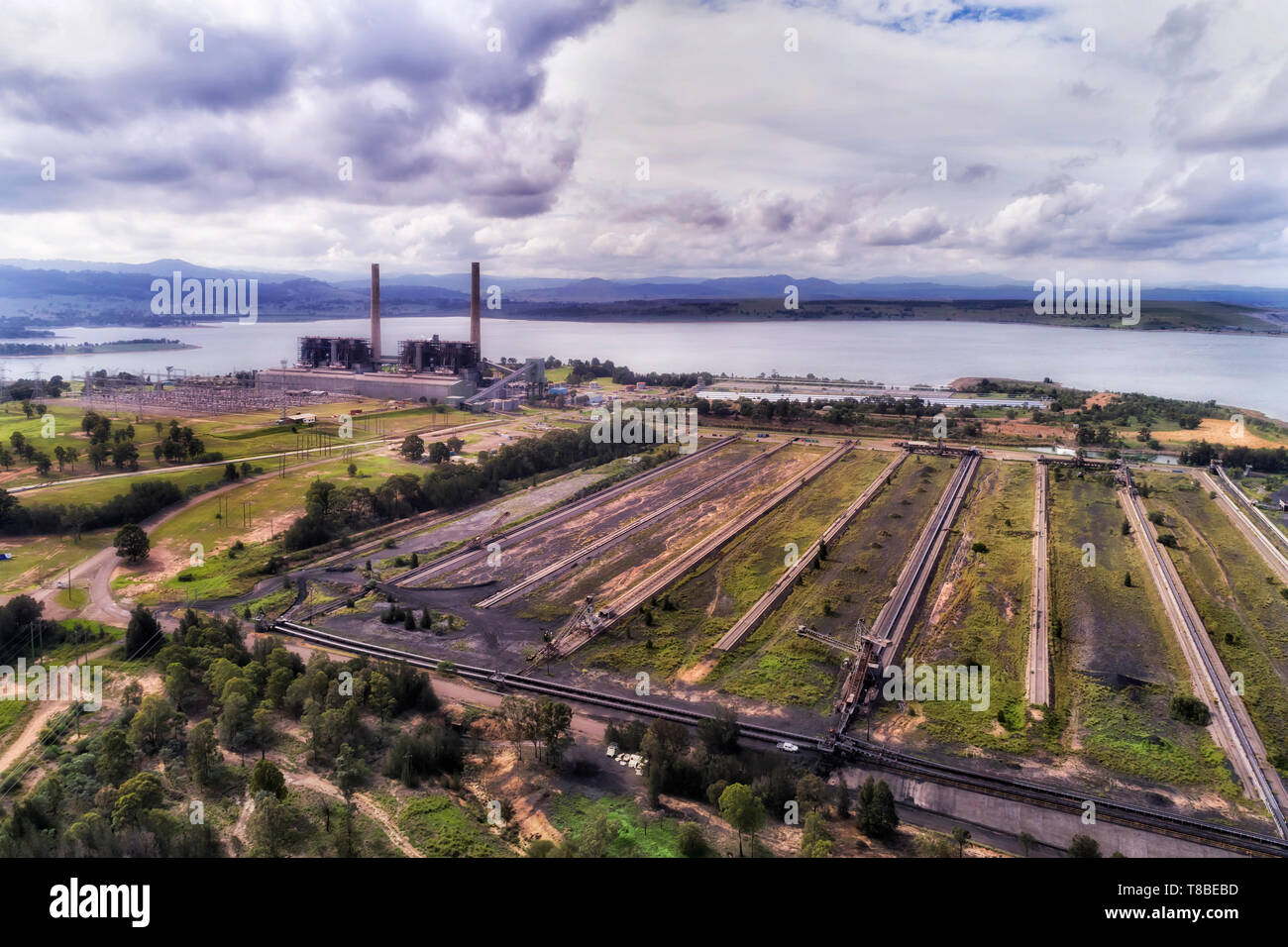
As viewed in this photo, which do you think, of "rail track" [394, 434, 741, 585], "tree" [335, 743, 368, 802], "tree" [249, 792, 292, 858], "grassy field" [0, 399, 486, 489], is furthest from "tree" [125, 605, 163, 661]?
"grassy field" [0, 399, 486, 489]

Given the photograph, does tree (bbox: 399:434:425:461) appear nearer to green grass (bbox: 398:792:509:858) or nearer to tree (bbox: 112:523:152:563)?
tree (bbox: 112:523:152:563)

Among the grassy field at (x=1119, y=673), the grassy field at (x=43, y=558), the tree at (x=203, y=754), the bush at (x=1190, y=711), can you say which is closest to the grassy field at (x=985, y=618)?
the grassy field at (x=1119, y=673)

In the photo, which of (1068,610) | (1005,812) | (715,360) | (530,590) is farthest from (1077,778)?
(715,360)

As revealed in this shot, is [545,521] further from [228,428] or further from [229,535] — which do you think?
[228,428]

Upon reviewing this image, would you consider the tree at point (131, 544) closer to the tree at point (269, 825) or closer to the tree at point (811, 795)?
the tree at point (269, 825)
